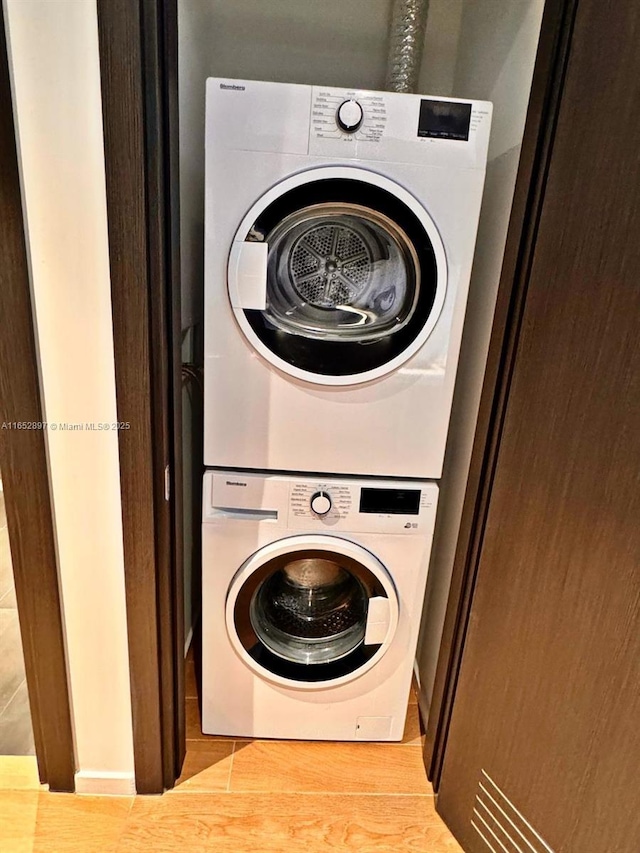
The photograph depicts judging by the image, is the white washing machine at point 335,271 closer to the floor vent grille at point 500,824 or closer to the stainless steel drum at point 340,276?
the stainless steel drum at point 340,276

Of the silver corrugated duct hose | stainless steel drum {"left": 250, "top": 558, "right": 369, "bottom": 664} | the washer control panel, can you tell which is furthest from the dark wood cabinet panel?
the silver corrugated duct hose

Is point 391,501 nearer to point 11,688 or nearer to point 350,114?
point 350,114

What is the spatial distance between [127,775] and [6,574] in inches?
43.3

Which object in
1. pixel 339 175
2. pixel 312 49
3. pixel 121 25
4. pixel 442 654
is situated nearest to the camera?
pixel 121 25

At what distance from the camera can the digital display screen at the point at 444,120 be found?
1.12 meters

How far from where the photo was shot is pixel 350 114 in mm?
1106

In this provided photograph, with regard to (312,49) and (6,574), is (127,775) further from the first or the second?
(312,49)

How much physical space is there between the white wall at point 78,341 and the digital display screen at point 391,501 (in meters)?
0.59

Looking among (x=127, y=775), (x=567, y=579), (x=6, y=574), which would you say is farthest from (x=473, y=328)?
(x=6, y=574)

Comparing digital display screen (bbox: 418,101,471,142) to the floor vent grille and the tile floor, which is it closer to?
the floor vent grille

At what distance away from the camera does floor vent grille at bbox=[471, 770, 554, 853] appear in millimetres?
1064

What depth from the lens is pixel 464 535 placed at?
129 cm

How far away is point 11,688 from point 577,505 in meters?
1.69

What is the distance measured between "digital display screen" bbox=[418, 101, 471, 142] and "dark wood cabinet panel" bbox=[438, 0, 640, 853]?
0.22m
